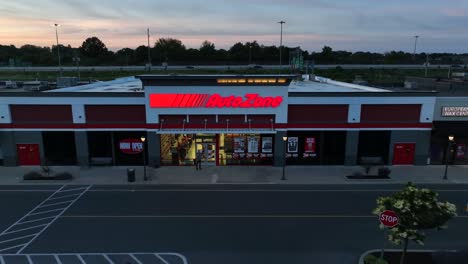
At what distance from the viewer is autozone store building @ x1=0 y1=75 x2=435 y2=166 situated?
29266 mm

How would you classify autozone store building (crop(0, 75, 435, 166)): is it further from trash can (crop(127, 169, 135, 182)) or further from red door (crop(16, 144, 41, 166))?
trash can (crop(127, 169, 135, 182))

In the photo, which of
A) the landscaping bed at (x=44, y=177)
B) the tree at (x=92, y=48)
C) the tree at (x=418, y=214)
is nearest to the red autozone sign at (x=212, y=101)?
the landscaping bed at (x=44, y=177)

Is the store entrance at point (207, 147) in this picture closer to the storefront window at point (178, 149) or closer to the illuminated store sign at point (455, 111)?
the storefront window at point (178, 149)

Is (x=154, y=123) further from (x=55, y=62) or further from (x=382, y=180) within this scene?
(x=55, y=62)

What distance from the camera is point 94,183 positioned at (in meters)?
26.4

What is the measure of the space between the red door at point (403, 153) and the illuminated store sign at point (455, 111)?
389cm

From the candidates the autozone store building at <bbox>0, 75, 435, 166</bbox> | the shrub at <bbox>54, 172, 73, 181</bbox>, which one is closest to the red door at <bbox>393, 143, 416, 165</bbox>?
the autozone store building at <bbox>0, 75, 435, 166</bbox>

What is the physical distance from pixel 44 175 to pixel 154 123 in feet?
32.0

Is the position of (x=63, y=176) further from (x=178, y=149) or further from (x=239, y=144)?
(x=239, y=144)

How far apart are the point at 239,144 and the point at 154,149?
7674mm

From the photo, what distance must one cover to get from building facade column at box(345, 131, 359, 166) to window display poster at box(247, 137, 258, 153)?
8137mm

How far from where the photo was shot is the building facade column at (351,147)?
1196 inches

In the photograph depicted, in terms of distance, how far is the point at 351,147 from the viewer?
30578mm

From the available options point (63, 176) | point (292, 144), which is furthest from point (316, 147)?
point (63, 176)
